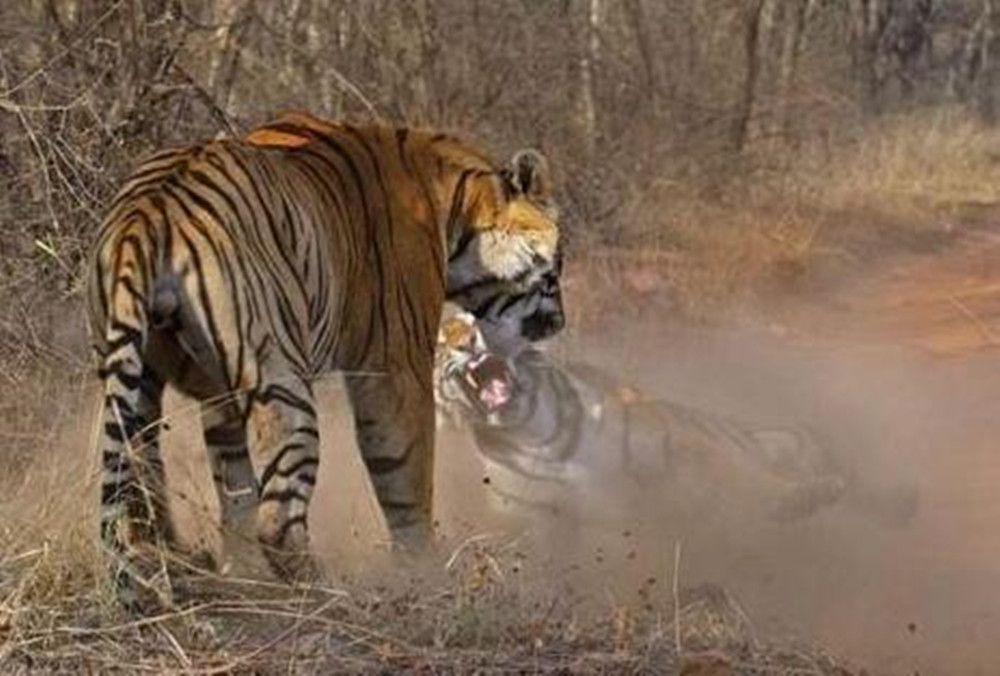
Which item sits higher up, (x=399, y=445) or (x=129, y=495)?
(x=129, y=495)

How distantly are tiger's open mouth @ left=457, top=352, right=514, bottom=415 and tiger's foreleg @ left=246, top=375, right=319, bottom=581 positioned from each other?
2817 millimetres

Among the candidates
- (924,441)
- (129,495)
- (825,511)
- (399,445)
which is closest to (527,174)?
(399,445)

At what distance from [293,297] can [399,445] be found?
0.91 m

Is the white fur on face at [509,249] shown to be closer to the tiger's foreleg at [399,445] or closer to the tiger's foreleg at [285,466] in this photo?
the tiger's foreleg at [399,445]

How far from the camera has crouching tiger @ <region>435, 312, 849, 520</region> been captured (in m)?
8.61

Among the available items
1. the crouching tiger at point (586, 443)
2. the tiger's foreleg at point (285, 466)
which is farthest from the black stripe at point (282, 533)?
the crouching tiger at point (586, 443)

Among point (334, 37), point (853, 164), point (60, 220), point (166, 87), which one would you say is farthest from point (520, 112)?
point (60, 220)

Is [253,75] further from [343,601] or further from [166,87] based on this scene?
[343,601]

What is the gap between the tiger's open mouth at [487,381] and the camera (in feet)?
28.1

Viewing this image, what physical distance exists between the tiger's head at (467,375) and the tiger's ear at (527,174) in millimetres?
1476

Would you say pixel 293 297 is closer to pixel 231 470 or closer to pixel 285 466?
pixel 285 466

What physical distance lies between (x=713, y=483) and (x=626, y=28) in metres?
8.94

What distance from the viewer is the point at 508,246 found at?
7.08 metres

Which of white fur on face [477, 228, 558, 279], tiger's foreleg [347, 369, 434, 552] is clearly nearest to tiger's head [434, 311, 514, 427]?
white fur on face [477, 228, 558, 279]
